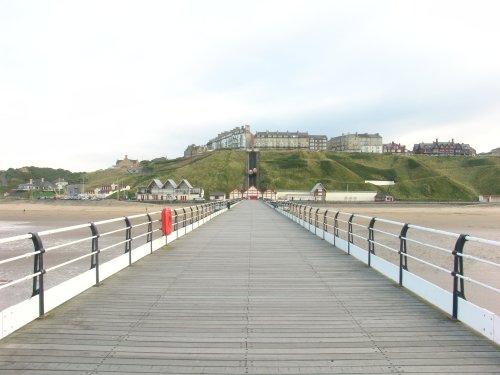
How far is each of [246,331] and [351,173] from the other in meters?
150

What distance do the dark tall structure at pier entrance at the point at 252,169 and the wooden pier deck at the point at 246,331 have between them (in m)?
136

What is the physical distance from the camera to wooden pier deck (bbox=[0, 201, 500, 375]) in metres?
3.89

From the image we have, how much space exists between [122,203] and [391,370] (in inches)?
3807

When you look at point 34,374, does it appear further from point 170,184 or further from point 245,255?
point 170,184

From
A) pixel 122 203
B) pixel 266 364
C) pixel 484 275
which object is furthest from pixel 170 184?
pixel 266 364

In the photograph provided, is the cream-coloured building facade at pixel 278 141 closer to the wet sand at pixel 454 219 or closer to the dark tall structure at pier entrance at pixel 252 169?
the dark tall structure at pier entrance at pixel 252 169

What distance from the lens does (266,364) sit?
154 inches

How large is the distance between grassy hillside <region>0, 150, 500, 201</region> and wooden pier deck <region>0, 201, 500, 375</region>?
127964 mm

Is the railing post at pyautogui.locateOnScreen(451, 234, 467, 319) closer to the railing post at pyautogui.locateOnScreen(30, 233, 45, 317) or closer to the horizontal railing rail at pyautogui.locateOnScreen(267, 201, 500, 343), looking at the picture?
the horizontal railing rail at pyautogui.locateOnScreen(267, 201, 500, 343)

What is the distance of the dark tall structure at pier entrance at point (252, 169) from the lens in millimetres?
149625

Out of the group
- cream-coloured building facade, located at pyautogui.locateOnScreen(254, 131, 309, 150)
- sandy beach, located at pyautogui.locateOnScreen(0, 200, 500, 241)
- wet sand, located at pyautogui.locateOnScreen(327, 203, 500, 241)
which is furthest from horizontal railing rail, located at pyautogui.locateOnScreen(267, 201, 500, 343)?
cream-coloured building facade, located at pyautogui.locateOnScreen(254, 131, 309, 150)

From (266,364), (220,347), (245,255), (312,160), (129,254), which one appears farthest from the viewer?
(312,160)

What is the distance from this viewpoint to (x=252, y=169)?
158m

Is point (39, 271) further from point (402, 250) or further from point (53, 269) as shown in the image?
point (402, 250)
